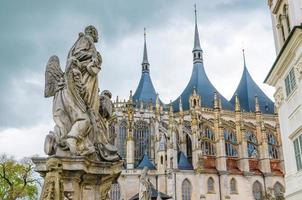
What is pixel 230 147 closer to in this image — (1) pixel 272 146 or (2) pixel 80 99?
(1) pixel 272 146

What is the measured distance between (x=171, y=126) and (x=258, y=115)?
1606 centimetres

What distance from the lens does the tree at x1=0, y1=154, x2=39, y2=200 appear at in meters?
29.4

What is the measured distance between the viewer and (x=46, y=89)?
598 centimetres

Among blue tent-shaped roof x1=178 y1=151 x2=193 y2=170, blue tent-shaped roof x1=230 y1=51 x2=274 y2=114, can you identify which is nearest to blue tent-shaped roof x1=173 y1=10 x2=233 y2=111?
Result: blue tent-shaped roof x1=230 y1=51 x2=274 y2=114

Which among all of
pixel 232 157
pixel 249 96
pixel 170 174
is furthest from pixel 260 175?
pixel 249 96

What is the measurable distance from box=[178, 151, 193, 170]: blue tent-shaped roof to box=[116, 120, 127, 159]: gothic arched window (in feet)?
23.9

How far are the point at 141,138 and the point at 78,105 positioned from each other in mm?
47561

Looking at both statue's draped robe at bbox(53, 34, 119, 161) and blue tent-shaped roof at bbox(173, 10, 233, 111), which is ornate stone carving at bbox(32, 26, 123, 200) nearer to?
statue's draped robe at bbox(53, 34, 119, 161)

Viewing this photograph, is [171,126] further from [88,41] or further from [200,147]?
[88,41]

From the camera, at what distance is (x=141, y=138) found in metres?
52.9

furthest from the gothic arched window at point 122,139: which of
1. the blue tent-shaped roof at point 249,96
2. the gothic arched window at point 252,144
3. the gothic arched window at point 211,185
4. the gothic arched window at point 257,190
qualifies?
the blue tent-shaped roof at point 249,96

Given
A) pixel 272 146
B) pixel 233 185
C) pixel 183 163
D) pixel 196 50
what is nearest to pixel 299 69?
pixel 183 163

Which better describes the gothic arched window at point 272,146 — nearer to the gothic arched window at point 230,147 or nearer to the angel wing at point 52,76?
the gothic arched window at point 230,147

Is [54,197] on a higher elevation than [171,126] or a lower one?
lower
